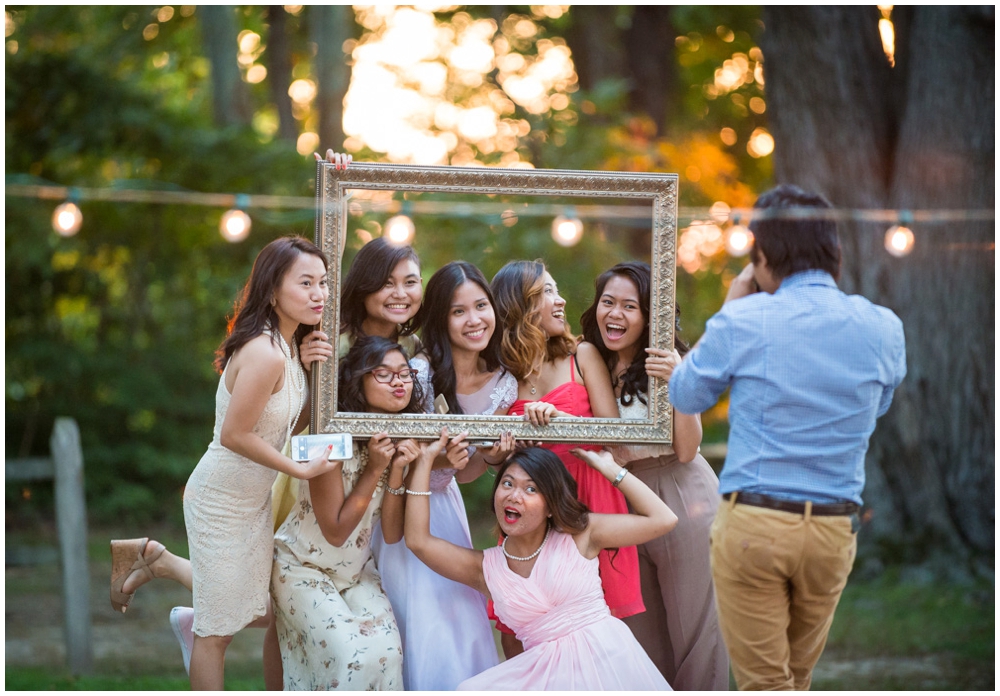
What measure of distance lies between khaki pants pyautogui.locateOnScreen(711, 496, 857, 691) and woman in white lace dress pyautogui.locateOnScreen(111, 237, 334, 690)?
1.33 meters

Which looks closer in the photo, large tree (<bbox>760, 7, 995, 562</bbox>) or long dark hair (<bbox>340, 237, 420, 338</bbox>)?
long dark hair (<bbox>340, 237, 420, 338</bbox>)

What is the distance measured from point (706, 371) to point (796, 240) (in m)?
0.45

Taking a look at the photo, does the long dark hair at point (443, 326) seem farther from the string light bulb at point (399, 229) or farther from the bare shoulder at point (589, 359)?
the string light bulb at point (399, 229)

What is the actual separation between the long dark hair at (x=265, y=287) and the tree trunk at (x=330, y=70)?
239 inches

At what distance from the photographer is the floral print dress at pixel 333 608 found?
130 inches

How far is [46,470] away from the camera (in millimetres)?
5766

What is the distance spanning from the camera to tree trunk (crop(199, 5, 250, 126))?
1009 cm

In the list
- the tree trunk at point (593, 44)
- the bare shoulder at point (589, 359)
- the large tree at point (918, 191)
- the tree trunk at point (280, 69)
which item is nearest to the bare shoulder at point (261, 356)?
the bare shoulder at point (589, 359)

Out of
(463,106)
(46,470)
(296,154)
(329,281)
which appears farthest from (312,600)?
(463,106)

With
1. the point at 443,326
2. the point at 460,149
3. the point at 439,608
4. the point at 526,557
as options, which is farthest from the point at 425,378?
the point at 460,149

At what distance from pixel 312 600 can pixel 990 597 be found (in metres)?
4.97

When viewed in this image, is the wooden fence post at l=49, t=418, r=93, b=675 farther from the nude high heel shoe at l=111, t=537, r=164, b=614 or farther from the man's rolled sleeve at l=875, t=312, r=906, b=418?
the man's rolled sleeve at l=875, t=312, r=906, b=418

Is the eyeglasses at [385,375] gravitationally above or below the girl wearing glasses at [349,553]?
above

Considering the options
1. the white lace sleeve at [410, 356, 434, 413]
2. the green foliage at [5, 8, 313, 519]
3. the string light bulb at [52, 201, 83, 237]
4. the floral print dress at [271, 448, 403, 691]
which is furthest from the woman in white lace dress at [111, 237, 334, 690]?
the green foliage at [5, 8, 313, 519]
